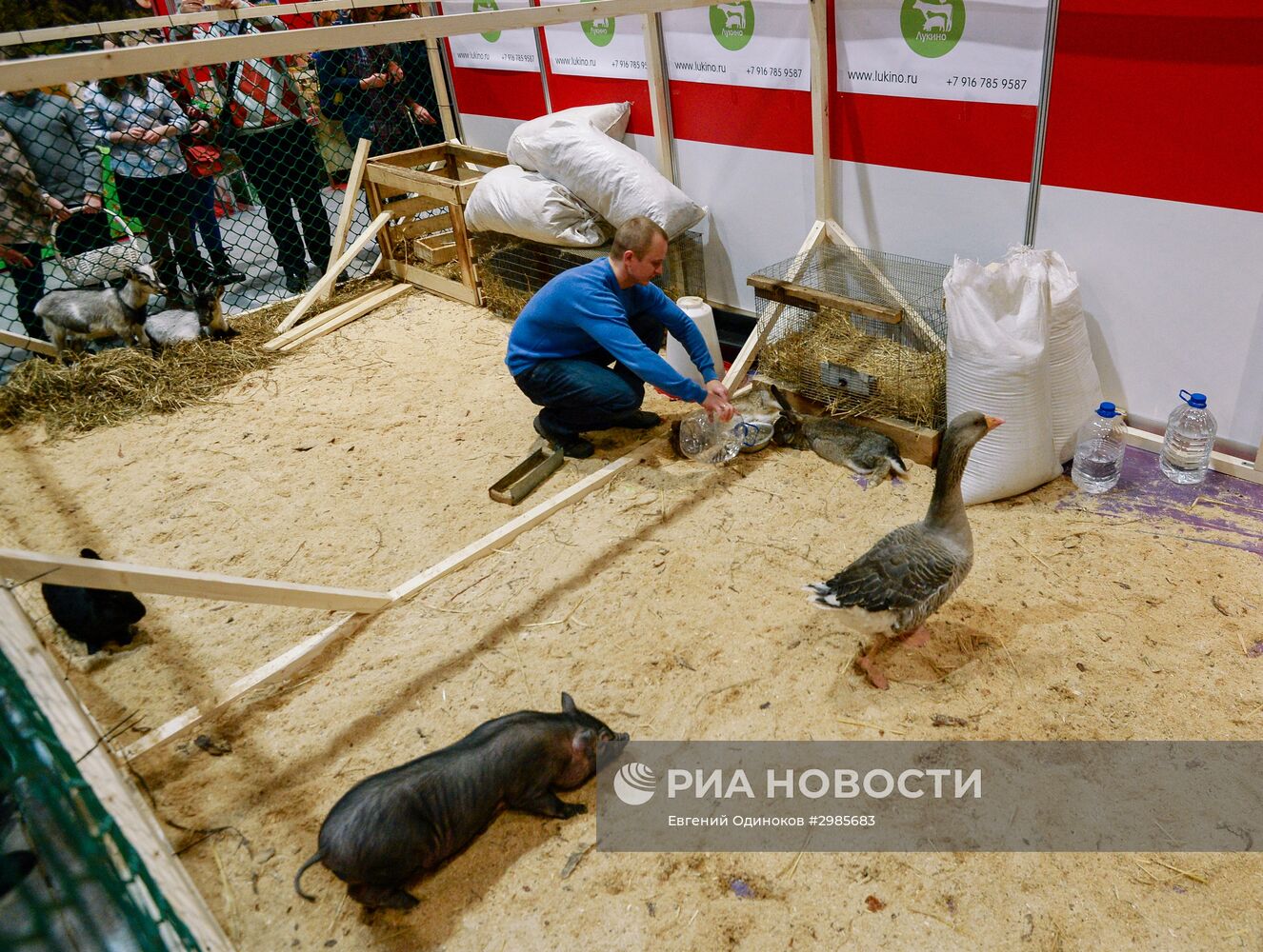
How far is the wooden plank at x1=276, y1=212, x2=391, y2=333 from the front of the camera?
645cm

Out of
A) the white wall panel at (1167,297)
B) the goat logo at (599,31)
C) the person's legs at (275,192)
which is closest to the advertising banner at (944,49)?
the white wall panel at (1167,297)

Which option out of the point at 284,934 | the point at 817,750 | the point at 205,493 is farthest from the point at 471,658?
the point at 205,493

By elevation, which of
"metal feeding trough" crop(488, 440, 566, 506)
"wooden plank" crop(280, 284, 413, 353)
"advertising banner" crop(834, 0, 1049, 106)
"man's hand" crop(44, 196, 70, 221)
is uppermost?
"advertising banner" crop(834, 0, 1049, 106)

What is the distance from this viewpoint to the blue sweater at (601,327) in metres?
3.88

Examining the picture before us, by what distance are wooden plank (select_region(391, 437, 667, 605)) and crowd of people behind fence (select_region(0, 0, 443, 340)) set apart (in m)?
3.30

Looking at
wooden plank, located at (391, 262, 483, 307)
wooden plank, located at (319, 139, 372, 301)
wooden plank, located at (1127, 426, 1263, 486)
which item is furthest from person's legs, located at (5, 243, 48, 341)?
wooden plank, located at (1127, 426, 1263, 486)

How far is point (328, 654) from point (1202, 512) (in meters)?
3.58

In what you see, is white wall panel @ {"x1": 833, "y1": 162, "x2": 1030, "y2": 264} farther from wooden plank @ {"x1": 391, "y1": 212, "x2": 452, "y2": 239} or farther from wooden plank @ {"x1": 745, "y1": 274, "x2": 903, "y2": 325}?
wooden plank @ {"x1": 391, "y1": 212, "x2": 452, "y2": 239}

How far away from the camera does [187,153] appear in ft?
19.9

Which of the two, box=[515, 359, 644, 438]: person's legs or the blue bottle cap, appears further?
box=[515, 359, 644, 438]: person's legs

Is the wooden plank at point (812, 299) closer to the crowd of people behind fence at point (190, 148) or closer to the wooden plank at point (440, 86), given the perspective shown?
the crowd of people behind fence at point (190, 148)

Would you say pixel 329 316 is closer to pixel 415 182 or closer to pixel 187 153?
pixel 415 182

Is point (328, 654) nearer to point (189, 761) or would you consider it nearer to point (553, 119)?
point (189, 761)

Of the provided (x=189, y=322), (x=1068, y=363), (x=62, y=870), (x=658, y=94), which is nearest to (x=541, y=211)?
(x=658, y=94)
